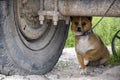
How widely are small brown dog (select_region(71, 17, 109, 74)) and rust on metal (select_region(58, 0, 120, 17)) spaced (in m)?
0.60

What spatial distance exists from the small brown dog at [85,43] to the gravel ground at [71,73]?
128 mm

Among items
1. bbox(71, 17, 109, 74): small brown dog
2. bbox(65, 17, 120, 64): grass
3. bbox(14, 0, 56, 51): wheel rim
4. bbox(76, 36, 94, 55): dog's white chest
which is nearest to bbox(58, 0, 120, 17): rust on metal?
bbox(14, 0, 56, 51): wheel rim

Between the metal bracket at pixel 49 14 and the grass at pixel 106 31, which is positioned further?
the grass at pixel 106 31

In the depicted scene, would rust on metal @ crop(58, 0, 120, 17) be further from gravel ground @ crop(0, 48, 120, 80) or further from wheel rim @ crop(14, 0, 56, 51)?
gravel ground @ crop(0, 48, 120, 80)

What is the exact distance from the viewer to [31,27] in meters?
4.05

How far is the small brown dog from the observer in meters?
4.25

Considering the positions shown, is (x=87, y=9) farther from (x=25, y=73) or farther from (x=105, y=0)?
(x=25, y=73)

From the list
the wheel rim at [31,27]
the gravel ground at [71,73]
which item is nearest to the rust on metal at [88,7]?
the wheel rim at [31,27]

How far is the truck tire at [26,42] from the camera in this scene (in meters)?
3.58

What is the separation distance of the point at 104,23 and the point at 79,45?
283cm

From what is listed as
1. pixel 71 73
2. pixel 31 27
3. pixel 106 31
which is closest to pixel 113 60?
pixel 71 73

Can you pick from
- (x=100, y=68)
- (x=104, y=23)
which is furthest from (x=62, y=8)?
(x=104, y=23)

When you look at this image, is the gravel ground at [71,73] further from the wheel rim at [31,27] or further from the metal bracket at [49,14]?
the metal bracket at [49,14]

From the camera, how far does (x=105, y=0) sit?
11.3 feet
